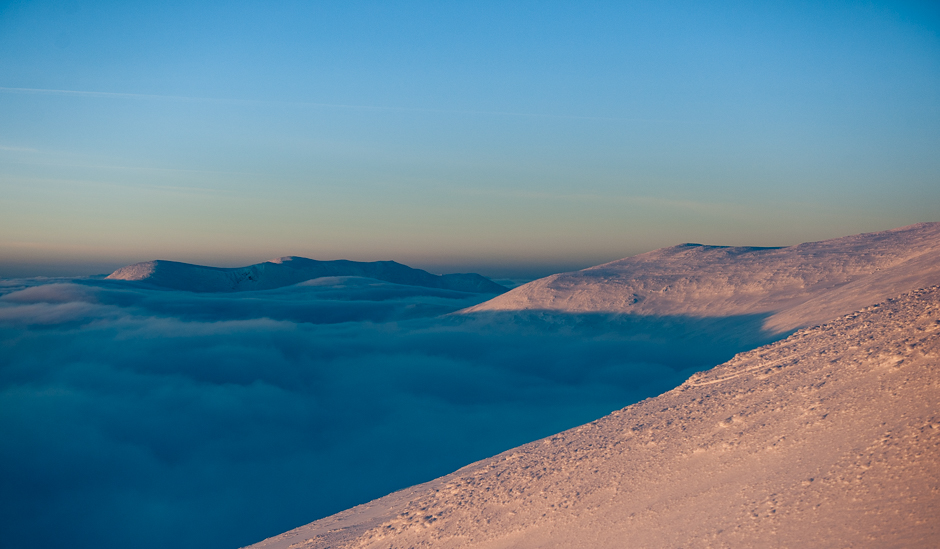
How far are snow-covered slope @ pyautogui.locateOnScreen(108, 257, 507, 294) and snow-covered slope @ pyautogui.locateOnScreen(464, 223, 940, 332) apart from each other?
315ft

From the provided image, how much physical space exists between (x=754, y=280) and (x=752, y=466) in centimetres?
4760

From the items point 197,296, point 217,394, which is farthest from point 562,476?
point 197,296

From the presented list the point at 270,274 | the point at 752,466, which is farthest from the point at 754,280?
the point at 270,274

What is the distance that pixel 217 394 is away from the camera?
6862cm

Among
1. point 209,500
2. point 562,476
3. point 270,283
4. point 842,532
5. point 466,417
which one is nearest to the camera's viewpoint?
point 842,532

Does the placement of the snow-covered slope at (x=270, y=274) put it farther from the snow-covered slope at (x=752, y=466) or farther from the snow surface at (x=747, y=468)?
the snow-covered slope at (x=752, y=466)

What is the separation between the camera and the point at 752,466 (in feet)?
21.1

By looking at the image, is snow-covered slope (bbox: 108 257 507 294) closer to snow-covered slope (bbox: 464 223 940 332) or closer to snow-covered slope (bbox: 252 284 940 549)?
snow-covered slope (bbox: 464 223 940 332)

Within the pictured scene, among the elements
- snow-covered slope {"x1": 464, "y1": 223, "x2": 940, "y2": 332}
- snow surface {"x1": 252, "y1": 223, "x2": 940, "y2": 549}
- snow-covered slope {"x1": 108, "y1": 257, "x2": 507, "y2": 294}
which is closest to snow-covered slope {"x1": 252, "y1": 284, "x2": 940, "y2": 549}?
snow surface {"x1": 252, "y1": 223, "x2": 940, "y2": 549}

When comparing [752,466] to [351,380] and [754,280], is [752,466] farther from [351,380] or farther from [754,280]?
[351,380]

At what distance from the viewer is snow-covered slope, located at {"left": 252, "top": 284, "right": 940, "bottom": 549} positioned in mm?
5156

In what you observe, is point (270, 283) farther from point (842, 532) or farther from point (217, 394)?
point (842, 532)

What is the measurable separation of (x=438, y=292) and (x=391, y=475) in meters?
64.6

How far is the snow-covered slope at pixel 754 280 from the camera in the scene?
3384 centimetres
